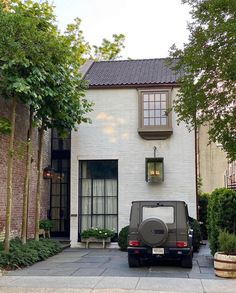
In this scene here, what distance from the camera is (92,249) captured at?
15.2 meters

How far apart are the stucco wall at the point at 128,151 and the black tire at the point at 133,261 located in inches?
197

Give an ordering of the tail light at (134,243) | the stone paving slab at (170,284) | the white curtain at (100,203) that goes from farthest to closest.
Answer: the white curtain at (100,203), the tail light at (134,243), the stone paving slab at (170,284)

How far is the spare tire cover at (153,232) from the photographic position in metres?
10.2

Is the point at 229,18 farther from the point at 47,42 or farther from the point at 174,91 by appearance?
the point at 174,91

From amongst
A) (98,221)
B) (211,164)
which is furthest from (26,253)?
(211,164)

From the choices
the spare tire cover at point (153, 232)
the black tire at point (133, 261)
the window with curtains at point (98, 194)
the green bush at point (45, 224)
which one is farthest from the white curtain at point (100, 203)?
the spare tire cover at point (153, 232)

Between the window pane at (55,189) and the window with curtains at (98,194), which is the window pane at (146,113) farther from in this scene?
the window pane at (55,189)

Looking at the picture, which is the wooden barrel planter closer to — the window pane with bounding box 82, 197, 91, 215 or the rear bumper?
the rear bumper

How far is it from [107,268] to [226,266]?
3.01 m

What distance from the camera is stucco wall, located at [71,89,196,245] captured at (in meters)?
15.7

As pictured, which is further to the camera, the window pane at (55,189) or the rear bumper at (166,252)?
the window pane at (55,189)

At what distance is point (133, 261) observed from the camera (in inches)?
419

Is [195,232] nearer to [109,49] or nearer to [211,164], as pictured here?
[211,164]

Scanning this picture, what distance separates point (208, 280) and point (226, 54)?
537 cm
